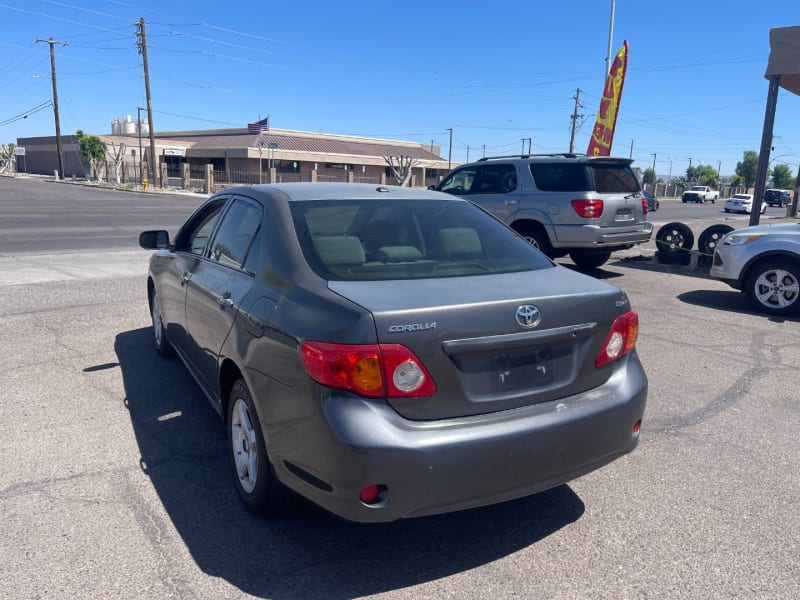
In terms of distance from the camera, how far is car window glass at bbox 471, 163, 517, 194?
1100cm

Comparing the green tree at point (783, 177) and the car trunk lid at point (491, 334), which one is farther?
the green tree at point (783, 177)

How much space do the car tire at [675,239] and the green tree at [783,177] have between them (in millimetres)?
115827

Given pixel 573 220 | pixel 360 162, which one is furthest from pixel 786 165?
pixel 573 220

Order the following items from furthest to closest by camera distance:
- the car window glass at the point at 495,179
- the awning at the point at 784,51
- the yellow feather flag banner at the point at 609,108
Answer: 1. the yellow feather flag banner at the point at 609,108
2. the awning at the point at 784,51
3. the car window glass at the point at 495,179

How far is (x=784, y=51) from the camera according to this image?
1201cm

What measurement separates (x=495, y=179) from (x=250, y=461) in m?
8.86

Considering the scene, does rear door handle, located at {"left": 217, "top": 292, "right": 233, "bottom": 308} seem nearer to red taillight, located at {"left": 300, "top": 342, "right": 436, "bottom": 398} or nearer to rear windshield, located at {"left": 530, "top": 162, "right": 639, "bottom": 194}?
red taillight, located at {"left": 300, "top": 342, "right": 436, "bottom": 398}

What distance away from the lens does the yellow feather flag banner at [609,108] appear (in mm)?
18984

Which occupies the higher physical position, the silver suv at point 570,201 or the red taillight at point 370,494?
the silver suv at point 570,201

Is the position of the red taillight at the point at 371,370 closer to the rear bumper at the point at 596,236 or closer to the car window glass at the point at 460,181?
the rear bumper at the point at 596,236

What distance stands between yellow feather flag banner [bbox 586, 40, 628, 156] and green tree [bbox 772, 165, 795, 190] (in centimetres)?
10895

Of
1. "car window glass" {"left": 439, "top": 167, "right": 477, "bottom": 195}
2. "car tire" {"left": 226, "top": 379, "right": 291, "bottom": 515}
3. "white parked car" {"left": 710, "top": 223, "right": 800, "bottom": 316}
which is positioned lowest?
"car tire" {"left": 226, "top": 379, "right": 291, "bottom": 515}

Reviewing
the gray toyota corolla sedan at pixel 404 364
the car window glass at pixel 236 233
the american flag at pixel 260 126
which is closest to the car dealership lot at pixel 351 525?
the gray toyota corolla sedan at pixel 404 364

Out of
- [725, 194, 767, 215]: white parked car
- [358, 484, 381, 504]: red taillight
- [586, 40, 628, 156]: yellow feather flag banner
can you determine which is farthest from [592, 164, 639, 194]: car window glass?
[725, 194, 767, 215]: white parked car
